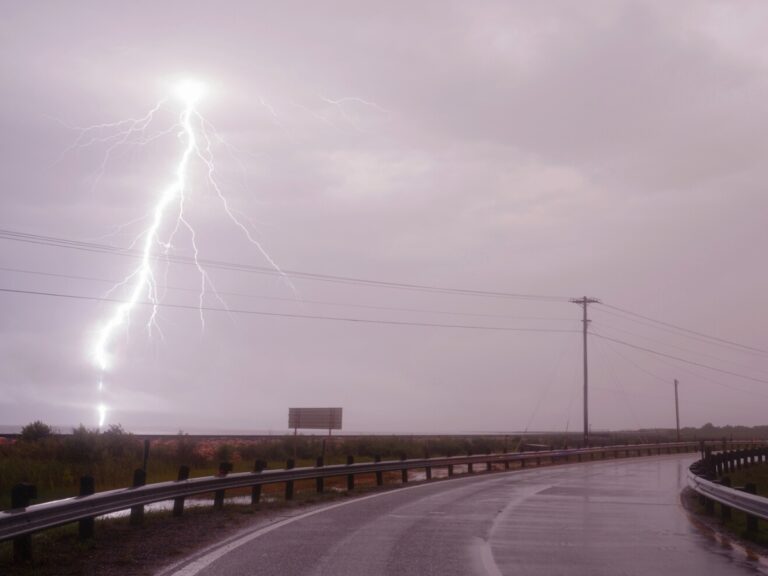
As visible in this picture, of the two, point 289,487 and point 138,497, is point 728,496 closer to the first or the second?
point 289,487

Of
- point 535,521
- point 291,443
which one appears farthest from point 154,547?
point 291,443

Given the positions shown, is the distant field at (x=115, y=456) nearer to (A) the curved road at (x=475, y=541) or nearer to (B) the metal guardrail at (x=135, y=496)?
(B) the metal guardrail at (x=135, y=496)

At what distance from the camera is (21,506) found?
9.92 metres

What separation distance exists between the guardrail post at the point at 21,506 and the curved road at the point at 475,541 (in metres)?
1.74

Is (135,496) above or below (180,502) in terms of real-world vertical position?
above

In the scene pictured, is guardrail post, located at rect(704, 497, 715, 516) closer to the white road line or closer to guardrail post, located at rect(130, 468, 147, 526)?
the white road line

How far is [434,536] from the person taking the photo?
43.5 feet

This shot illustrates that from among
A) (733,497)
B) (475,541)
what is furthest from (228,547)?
(733,497)

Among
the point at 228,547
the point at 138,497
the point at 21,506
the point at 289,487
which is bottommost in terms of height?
the point at 228,547

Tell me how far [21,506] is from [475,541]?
6380 mm

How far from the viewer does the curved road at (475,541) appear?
1032 centimetres

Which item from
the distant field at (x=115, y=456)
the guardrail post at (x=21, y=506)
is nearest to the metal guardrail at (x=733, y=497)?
the guardrail post at (x=21, y=506)

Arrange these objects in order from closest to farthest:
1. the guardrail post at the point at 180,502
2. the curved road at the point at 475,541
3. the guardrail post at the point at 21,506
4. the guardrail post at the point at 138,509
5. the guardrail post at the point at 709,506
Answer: the guardrail post at the point at 21,506, the curved road at the point at 475,541, the guardrail post at the point at 138,509, the guardrail post at the point at 180,502, the guardrail post at the point at 709,506

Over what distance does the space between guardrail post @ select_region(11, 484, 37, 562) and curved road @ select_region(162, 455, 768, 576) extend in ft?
5.69
